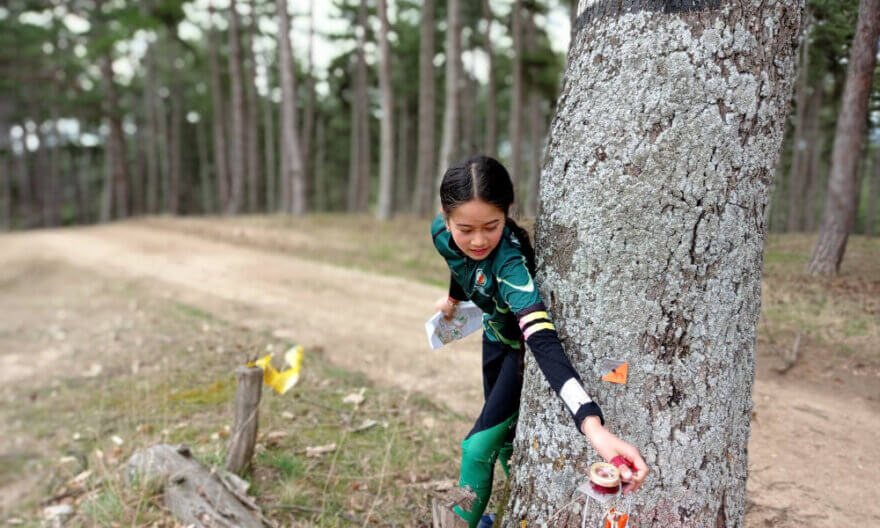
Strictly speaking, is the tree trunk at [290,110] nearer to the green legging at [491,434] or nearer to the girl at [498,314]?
the girl at [498,314]

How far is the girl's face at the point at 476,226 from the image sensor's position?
2.20 m

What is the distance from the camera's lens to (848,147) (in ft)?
14.1

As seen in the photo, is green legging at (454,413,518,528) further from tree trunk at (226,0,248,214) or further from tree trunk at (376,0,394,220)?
tree trunk at (226,0,248,214)

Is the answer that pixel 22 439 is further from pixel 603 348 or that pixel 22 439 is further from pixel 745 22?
pixel 745 22

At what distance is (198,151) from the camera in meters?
41.6

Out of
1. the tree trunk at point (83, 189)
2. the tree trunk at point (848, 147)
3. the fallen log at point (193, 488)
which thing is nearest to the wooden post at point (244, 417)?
the fallen log at point (193, 488)

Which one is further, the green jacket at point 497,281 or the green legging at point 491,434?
the green legging at point 491,434

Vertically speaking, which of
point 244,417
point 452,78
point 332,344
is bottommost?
point 332,344

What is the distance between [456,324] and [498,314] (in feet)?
1.51

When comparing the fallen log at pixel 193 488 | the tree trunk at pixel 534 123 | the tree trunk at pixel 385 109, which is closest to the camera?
the fallen log at pixel 193 488

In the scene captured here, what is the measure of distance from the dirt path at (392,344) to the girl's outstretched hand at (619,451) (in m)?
1.66

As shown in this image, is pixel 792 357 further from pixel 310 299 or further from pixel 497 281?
pixel 310 299

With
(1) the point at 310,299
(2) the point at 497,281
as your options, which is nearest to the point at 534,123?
(1) the point at 310,299

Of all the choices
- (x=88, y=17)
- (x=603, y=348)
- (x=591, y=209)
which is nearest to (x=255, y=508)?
(x=603, y=348)
